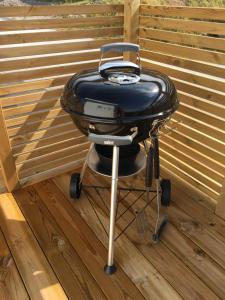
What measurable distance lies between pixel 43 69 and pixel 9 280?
1.30 metres

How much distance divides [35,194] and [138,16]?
1.55 m

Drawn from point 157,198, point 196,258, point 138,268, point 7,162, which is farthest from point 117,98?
point 7,162

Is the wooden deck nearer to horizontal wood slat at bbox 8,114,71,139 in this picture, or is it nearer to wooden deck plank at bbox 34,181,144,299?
wooden deck plank at bbox 34,181,144,299

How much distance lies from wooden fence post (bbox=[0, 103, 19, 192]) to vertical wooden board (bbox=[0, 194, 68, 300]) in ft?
0.48

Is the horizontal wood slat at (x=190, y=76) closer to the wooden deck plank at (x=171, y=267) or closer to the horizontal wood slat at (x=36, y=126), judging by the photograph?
the horizontal wood slat at (x=36, y=126)

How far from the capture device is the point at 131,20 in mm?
1992

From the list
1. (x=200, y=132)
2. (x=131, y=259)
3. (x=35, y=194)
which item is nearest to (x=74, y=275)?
(x=131, y=259)

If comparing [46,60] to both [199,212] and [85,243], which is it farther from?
[199,212]

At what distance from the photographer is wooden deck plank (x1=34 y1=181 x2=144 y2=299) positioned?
141cm

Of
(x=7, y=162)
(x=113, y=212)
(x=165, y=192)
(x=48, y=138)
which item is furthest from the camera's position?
(x=48, y=138)

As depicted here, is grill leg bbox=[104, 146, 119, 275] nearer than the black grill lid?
No

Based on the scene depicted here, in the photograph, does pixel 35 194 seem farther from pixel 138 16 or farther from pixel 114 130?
pixel 138 16

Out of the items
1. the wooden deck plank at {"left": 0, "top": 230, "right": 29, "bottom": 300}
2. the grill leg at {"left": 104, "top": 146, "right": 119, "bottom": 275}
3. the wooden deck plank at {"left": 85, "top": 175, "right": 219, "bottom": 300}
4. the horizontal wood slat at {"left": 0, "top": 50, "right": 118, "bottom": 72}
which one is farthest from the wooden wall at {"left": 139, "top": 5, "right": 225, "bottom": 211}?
the wooden deck plank at {"left": 0, "top": 230, "right": 29, "bottom": 300}

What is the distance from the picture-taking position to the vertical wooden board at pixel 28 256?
1.40m
